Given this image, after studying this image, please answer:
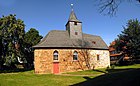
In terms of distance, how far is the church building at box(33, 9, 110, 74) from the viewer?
35.6 metres

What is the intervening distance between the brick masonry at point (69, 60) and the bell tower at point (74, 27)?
145 inches

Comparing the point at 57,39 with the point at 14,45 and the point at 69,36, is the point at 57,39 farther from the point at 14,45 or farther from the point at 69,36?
the point at 14,45


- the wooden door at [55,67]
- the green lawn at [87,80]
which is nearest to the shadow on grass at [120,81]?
the green lawn at [87,80]

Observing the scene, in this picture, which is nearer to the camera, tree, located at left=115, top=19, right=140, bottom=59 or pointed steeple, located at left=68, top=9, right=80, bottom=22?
pointed steeple, located at left=68, top=9, right=80, bottom=22

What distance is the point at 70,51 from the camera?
37.7 meters

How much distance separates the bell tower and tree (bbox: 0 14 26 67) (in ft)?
36.4

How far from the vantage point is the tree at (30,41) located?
59256 mm

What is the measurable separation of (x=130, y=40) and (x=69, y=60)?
19.4 m

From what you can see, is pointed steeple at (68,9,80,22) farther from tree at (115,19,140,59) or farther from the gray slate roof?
tree at (115,19,140,59)

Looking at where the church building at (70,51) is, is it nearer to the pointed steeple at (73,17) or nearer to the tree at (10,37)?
the pointed steeple at (73,17)

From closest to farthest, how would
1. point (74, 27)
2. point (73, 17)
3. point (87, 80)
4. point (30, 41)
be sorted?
1. point (87, 80)
2. point (74, 27)
3. point (73, 17)
4. point (30, 41)

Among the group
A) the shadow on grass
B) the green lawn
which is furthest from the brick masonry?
the shadow on grass

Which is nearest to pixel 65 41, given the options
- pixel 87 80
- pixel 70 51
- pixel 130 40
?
pixel 70 51

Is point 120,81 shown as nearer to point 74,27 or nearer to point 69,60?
point 69,60
